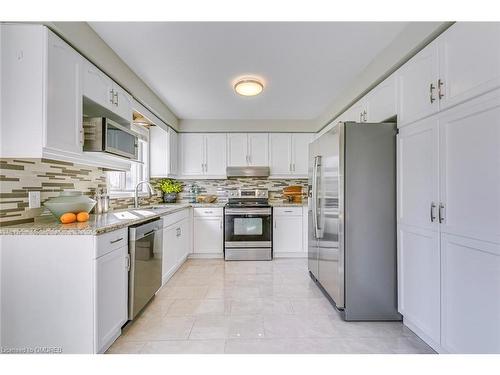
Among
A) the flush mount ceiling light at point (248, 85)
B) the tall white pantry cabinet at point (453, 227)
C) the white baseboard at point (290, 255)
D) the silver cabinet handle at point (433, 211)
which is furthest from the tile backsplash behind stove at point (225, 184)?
the silver cabinet handle at point (433, 211)

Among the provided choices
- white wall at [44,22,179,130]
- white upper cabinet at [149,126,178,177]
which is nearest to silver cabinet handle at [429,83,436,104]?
white wall at [44,22,179,130]

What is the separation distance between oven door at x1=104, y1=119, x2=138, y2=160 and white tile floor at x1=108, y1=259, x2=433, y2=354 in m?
1.50

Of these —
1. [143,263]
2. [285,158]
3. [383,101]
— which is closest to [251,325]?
[143,263]

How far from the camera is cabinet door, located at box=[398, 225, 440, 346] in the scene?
1725mm

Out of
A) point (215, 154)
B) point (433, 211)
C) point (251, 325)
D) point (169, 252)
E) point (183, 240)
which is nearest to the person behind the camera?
point (433, 211)

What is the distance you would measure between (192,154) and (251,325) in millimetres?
3190

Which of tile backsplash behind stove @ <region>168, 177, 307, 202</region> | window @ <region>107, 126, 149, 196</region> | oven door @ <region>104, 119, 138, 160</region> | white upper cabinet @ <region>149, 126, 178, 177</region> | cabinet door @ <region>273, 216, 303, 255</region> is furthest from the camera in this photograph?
tile backsplash behind stove @ <region>168, 177, 307, 202</region>

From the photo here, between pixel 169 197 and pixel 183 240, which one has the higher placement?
pixel 169 197

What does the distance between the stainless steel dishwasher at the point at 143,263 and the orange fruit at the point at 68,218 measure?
15.8 inches

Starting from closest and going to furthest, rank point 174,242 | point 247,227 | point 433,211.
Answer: point 433,211, point 174,242, point 247,227

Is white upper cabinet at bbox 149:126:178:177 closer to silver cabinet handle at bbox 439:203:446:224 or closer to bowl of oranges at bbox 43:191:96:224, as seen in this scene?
bowl of oranges at bbox 43:191:96:224

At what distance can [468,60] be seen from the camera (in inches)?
57.5

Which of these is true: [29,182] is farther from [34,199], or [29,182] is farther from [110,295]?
[110,295]

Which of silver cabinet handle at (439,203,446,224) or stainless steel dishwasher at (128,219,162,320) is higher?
silver cabinet handle at (439,203,446,224)
